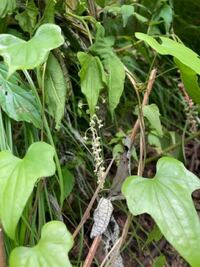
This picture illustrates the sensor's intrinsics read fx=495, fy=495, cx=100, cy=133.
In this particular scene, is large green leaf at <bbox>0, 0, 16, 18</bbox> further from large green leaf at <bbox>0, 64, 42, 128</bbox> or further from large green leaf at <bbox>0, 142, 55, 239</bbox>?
large green leaf at <bbox>0, 142, 55, 239</bbox>

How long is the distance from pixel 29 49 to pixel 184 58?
0.79 feet

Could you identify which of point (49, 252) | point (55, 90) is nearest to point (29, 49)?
point (55, 90)

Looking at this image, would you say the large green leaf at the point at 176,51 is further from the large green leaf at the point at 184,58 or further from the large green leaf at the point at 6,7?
the large green leaf at the point at 6,7

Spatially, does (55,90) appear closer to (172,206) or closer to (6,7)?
(6,7)

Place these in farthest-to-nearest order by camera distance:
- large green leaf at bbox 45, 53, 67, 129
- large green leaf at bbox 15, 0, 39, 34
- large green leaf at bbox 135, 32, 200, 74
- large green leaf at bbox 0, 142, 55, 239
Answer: large green leaf at bbox 15, 0, 39, 34 → large green leaf at bbox 45, 53, 67, 129 → large green leaf at bbox 135, 32, 200, 74 → large green leaf at bbox 0, 142, 55, 239

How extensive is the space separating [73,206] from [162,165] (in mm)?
390

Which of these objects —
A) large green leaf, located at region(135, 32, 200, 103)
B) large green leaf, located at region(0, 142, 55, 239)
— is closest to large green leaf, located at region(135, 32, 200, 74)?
large green leaf, located at region(135, 32, 200, 103)

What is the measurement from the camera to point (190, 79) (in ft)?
2.76

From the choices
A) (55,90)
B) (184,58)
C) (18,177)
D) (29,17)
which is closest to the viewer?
(18,177)

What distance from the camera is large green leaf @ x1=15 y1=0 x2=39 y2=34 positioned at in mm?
972

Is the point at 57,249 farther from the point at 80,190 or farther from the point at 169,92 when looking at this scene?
the point at 169,92

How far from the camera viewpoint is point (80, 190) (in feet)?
3.67

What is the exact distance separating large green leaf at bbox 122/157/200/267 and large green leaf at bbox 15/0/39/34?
0.40 metres

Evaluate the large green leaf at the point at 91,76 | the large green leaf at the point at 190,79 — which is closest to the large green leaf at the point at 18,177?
the large green leaf at the point at 91,76
